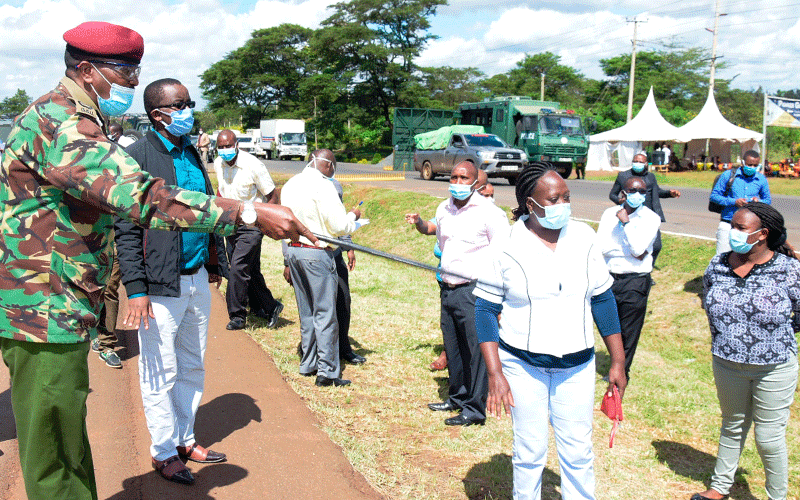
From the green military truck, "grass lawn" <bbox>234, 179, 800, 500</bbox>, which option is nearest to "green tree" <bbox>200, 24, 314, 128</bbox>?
the green military truck

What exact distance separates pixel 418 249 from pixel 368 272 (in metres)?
2.19

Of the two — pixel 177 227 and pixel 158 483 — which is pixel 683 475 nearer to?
pixel 158 483

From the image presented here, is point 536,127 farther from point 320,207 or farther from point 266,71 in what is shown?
point 266,71

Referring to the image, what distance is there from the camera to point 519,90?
186ft

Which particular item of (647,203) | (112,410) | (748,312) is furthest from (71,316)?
(647,203)

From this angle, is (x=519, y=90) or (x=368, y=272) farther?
(x=519, y=90)

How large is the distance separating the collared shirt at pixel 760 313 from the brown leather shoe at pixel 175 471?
3.27m

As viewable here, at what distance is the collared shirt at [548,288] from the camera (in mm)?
3115

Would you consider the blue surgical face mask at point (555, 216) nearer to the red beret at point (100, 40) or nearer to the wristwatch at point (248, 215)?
the wristwatch at point (248, 215)

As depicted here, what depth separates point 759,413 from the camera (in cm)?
407

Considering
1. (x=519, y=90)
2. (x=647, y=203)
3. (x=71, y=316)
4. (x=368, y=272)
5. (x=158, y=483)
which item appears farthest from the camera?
(x=519, y=90)

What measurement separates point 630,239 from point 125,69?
4.68m

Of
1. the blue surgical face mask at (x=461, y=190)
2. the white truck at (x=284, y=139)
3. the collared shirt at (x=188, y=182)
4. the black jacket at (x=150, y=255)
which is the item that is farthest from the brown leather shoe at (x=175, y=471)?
the white truck at (x=284, y=139)

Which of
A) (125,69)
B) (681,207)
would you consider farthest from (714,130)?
(125,69)
